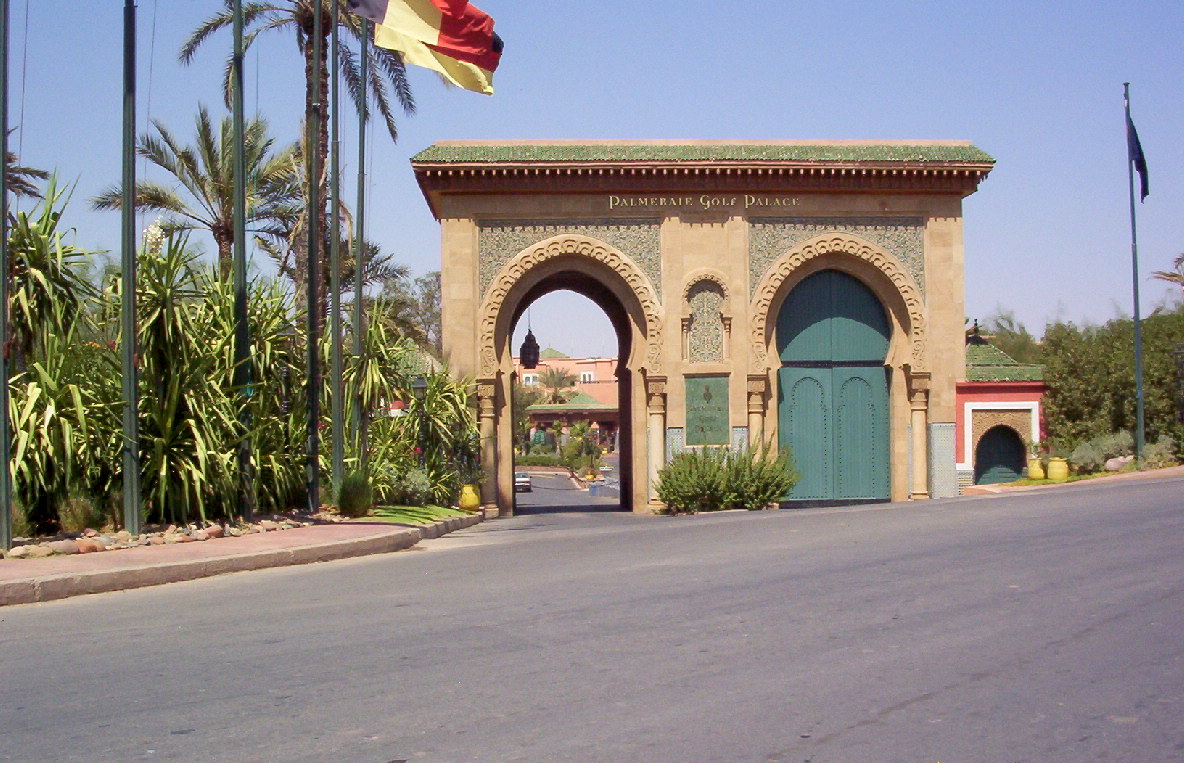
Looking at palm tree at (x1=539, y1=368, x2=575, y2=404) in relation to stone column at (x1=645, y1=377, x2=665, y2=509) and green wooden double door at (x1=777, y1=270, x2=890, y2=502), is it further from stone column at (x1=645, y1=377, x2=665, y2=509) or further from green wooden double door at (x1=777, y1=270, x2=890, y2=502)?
stone column at (x1=645, y1=377, x2=665, y2=509)

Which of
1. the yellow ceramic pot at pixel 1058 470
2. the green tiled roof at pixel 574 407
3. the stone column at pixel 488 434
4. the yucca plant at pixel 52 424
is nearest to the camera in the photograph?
the yucca plant at pixel 52 424

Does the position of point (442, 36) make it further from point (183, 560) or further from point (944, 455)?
point (944, 455)

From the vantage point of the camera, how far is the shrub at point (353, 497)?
55.0ft

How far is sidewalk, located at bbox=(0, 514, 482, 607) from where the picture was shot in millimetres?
9328

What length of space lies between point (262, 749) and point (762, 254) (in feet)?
71.2

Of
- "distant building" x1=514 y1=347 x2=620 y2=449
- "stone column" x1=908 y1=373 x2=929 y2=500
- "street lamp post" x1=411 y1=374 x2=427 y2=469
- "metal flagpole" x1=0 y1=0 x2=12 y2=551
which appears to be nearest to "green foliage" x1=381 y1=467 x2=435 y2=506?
"street lamp post" x1=411 y1=374 x2=427 y2=469

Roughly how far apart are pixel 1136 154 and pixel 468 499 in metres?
19.6

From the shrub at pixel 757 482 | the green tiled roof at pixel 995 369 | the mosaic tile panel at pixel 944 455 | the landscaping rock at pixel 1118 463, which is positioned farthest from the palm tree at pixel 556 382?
the shrub at pixel 757 482

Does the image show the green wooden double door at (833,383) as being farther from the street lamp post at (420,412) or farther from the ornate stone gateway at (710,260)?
the street lamp post at (420,412)

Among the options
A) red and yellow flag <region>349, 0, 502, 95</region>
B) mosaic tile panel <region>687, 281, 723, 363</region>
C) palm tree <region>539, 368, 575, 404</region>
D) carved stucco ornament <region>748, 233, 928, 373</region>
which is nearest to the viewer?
red and yellow flag <region>349, 0, 502, 95</region>

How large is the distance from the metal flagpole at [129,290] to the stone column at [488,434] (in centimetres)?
1260

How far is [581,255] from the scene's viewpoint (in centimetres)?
2525

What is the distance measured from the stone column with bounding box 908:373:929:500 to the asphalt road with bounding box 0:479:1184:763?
14.9 metres

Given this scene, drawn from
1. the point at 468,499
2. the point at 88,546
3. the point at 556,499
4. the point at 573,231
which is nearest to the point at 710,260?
the point at 573,231
